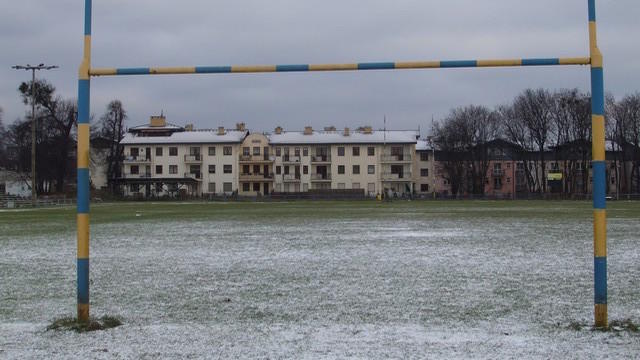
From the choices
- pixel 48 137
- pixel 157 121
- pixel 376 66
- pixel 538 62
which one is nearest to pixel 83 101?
pixel 376 66

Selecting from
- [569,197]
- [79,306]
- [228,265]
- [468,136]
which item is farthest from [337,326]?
[468,136]

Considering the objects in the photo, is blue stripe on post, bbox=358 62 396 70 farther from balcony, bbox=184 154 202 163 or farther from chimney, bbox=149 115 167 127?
chimney, bbox=149 115 167 127

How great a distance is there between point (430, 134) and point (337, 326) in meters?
93.3

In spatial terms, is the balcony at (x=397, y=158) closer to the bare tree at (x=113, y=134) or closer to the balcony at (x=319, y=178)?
the balcony at (x=319, y=178)

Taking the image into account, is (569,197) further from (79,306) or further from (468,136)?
(79,306)

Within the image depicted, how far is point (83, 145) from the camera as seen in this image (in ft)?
23.9

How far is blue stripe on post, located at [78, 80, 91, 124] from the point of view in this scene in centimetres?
729

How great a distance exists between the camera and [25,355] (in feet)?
19.4

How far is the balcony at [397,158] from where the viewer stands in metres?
99.6

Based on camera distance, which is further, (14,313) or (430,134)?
(430,134)

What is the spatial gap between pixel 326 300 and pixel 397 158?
92019 mm

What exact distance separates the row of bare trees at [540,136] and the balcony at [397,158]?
5358mm

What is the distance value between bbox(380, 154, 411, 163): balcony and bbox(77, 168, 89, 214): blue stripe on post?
93.1 m

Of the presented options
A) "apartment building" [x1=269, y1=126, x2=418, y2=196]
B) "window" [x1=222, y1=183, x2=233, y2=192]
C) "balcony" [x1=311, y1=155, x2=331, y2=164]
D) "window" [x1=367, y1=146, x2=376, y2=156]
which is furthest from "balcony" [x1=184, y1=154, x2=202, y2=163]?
"window" [x1=367, y1=146, x2=376, y2=156]
